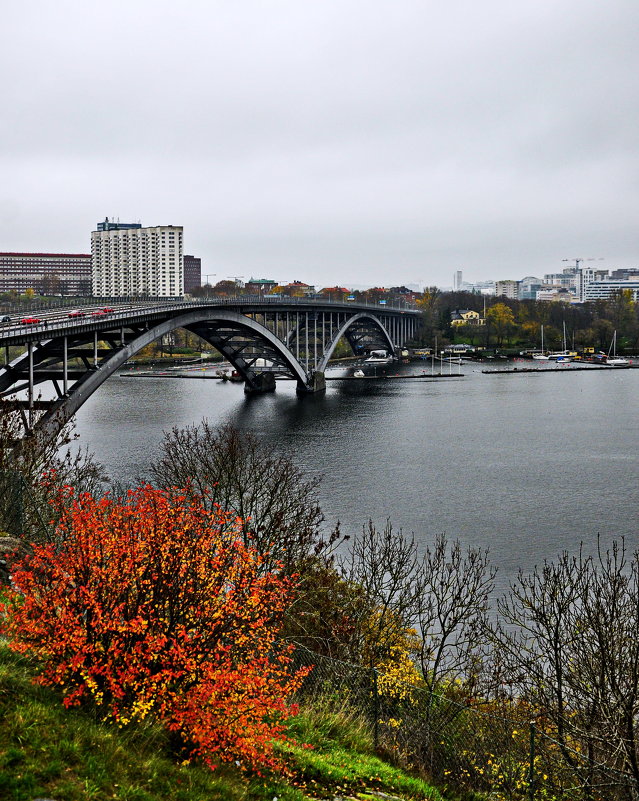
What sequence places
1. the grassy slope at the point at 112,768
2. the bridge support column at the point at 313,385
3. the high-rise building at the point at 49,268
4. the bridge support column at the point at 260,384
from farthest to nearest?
the high-rise building at the point at 49,268, the bridge support column at the point at 260,384, the bridge support column at the point at 313,385, the grassy slope at the point at 112,768

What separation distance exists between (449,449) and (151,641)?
3557 centimetres

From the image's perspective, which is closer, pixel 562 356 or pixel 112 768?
pixel 112 768

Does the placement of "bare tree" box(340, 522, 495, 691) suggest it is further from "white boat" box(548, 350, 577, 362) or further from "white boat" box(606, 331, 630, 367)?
"white boat" box(548, 350, 577, 362)

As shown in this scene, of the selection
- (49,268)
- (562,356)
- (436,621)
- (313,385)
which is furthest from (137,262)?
(436,621)

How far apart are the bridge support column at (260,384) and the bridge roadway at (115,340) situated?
12 centimetres

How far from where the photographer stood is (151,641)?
25.2 feet

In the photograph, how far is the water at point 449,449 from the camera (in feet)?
87.0

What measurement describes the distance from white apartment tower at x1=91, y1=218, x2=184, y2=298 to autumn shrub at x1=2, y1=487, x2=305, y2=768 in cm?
Answer: 16552

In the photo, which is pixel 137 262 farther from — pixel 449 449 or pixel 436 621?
pixel 436 621

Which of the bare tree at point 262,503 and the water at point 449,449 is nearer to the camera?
the bare tree at point 262,503

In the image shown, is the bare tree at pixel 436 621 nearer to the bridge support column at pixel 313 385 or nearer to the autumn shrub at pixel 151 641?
the autumn shrub at pixel 151 641

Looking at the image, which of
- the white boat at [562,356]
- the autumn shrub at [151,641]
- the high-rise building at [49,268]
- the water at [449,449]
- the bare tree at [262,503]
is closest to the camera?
the autumn shrub at [151,641]

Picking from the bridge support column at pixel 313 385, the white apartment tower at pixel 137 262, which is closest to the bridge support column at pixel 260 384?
the bridge support column at pixel 313 385

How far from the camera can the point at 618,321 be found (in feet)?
441
